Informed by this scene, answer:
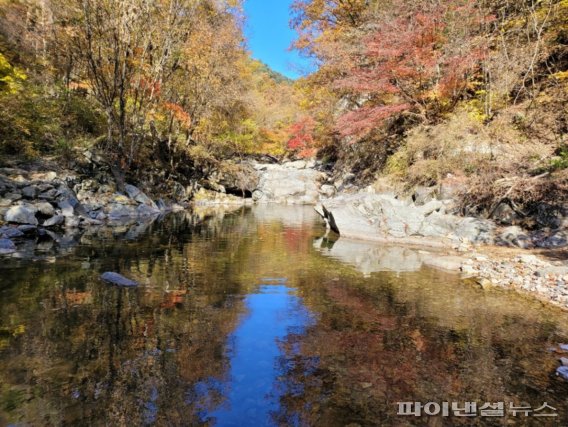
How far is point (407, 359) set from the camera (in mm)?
4328

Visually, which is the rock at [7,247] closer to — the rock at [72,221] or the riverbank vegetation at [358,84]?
the rock at [72,221]

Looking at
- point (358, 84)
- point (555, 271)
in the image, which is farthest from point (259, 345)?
point (358, 84)

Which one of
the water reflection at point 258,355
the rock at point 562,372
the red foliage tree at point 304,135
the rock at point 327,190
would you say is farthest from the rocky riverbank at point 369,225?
the red foliage tree at point 304,135

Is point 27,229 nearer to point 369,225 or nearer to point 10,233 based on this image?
point 10,233

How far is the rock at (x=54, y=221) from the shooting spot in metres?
11.2

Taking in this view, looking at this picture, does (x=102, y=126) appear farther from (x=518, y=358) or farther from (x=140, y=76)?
(x=518, y=358)

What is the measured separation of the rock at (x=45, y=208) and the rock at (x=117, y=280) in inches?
240

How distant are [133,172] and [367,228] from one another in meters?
12.6

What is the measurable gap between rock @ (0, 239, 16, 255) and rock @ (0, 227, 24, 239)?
70cm

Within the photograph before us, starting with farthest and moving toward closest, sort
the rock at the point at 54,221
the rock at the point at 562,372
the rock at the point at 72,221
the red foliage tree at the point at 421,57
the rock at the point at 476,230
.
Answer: the red foliage tree at the point at 421,57, the rock at the point at 72,221, the rock at the point at 54,221, the rock at the point at 476,230, the rock at the point at 562,372

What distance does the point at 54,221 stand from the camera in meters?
11.5

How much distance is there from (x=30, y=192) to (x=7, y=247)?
415 centimetres

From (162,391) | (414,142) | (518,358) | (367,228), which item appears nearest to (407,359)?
(518,358)

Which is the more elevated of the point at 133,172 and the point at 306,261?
the point at 133,172
